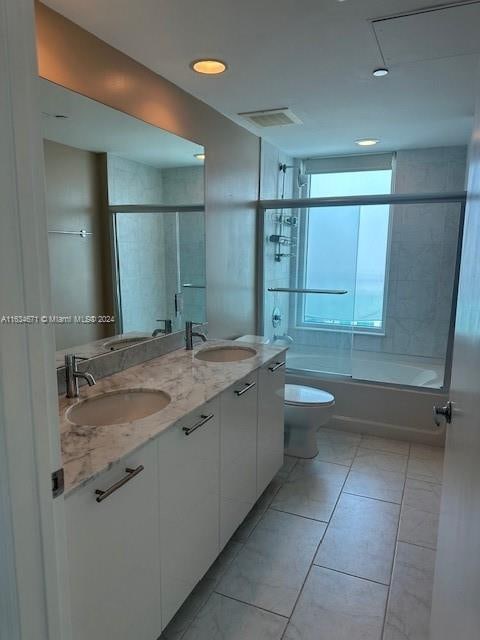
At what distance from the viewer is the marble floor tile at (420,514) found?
2166 millimetres

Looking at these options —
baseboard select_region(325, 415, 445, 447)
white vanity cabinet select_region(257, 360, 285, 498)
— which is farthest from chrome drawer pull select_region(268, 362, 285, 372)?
baseboard select_region(325, 415, 445, 447)

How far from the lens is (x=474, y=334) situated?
931mm

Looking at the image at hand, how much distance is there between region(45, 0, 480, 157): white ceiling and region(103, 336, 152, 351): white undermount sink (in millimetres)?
1367

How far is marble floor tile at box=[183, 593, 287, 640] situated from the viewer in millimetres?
1593

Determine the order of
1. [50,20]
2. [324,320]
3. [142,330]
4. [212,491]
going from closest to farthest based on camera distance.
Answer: [50,20], [212,491], [142,330], [324,320]

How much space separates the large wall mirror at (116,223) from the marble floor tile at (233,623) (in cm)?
119

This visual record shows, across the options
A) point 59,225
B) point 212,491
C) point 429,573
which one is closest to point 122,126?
point 59,225

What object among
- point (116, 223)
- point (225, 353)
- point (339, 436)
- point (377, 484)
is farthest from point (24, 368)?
point (339, 436)

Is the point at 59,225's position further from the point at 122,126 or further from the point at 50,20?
the point at 50,20

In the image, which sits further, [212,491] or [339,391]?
[339,391]

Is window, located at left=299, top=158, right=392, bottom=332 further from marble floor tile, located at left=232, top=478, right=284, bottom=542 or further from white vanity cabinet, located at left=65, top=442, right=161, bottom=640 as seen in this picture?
white vanity cabinet, located at left=65, top=442, right=161, bottom=640

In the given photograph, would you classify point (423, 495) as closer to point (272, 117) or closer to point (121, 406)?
point (121, 406)

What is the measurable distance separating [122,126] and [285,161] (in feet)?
7.88

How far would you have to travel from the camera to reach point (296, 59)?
2041 mm
